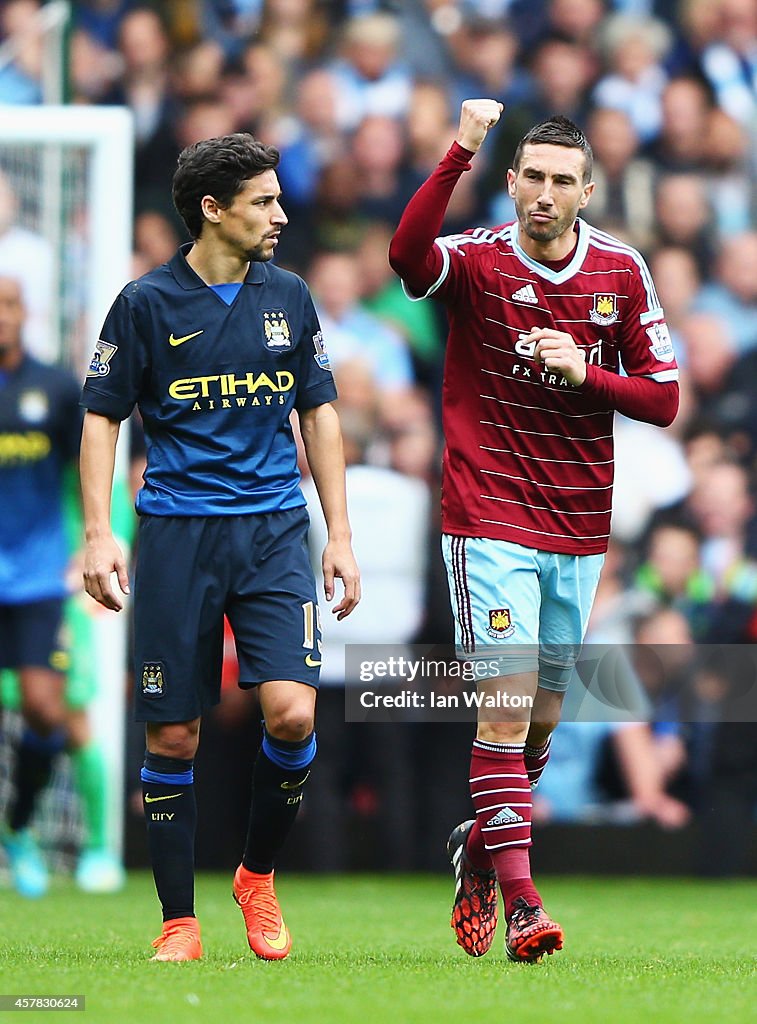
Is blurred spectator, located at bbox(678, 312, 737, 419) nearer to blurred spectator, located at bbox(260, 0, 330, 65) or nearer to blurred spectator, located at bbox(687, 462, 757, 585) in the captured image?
blurred spectator, located at bbox(687, 462, 757, 585)

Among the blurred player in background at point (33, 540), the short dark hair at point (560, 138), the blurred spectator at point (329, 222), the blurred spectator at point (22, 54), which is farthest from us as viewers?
the blurred spectator at point (22, 54)

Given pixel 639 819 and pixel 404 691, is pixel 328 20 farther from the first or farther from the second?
pixel 639 819

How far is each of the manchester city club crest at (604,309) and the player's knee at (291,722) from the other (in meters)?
1.47

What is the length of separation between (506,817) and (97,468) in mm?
1551

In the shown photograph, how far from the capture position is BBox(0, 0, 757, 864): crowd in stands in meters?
9.42

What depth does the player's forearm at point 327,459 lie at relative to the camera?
5508 mm

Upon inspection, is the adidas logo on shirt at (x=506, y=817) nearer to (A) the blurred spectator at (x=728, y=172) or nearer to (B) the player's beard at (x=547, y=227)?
(B) the player's beard at (x=547, y=227)

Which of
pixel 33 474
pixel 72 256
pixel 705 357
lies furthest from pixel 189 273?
pixel 705 357

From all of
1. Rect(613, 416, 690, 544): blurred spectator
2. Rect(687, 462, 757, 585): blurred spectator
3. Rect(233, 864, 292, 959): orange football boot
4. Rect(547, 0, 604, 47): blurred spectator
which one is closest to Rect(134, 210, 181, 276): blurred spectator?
Rect(547, 0, 604, 47): blurred spectator

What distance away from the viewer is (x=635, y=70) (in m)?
10.2

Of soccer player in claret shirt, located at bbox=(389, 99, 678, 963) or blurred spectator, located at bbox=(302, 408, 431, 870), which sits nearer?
soccer player in claret shirt, located at bbox=(389, 99, 678, 963)

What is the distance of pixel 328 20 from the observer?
34.0 ft

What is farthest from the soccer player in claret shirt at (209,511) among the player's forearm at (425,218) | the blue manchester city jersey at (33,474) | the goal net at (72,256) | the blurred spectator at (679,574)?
the blurred spectator at (679,574)

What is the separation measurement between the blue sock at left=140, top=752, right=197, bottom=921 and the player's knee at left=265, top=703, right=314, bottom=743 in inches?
10.9
